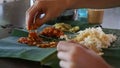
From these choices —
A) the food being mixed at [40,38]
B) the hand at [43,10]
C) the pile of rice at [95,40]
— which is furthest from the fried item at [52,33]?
the hand at [43,10]

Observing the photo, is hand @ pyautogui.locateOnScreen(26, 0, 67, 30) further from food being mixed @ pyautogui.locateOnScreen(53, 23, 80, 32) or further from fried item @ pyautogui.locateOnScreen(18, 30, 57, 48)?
food being mixed @ pyautogui.locateOnScreen(53, 23, 80, 32)

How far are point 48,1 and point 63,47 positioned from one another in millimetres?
379

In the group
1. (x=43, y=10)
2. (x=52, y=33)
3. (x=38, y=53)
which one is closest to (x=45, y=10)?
(x=43, y=10)

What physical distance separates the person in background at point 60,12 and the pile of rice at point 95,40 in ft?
0.39

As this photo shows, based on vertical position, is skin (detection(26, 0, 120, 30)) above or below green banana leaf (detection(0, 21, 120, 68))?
above

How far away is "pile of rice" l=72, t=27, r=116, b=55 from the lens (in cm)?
81

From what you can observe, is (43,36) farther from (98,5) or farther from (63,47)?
(63,47)

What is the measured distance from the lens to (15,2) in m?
1.62

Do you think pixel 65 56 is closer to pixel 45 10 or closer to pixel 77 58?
pixel 77 58

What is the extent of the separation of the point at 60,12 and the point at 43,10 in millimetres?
62

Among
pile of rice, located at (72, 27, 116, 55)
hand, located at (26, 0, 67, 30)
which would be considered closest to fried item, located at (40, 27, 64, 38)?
pile of rice, located at (72, 27, 116, 55)

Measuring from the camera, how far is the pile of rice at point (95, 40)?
81 cm

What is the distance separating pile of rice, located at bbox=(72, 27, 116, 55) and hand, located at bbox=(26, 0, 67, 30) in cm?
16

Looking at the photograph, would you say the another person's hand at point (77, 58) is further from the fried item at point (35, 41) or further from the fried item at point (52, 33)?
the fried item at point (52, 33)
